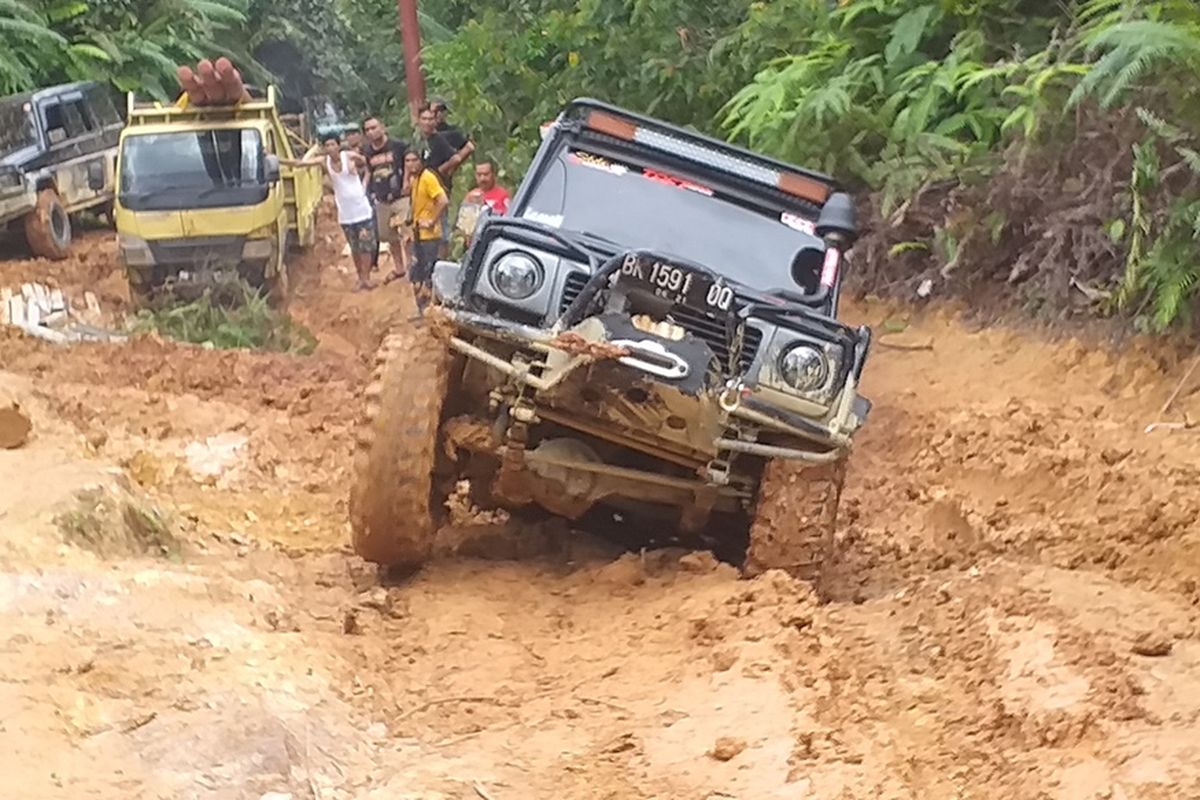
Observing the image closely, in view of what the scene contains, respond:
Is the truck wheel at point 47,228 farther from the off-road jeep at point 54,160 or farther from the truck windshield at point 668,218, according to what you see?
the truck windshield at point 668,218

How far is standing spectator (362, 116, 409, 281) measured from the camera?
45.5 ft

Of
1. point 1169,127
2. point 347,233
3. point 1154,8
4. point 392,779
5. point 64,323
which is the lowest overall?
point 64,323

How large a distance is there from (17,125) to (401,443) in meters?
11.9

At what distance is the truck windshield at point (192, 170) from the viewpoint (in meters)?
13.3

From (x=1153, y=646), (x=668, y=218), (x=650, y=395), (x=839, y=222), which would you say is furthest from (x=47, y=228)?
(x=1153, y=646)

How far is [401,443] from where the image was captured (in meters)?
5.72

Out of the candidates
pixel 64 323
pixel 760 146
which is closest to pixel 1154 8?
pixel 760 146

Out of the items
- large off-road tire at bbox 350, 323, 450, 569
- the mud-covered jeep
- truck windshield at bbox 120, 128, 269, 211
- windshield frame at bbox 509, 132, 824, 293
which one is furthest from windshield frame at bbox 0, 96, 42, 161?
large off-road tire at bbox 350, 323, 450, 569

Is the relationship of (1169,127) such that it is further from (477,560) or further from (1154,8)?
(477,560)

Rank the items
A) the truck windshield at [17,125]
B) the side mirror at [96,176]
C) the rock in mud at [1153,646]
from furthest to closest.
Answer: the side mirror at [96,176], the truck windshield at [17,125], the rock in mud at [1153,646]

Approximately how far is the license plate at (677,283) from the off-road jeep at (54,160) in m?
11.1

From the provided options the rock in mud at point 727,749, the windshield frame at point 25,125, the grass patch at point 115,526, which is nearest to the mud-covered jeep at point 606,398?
the grass patch at point 115,526

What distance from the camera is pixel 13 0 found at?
66.4ft

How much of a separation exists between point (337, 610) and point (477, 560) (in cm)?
85
